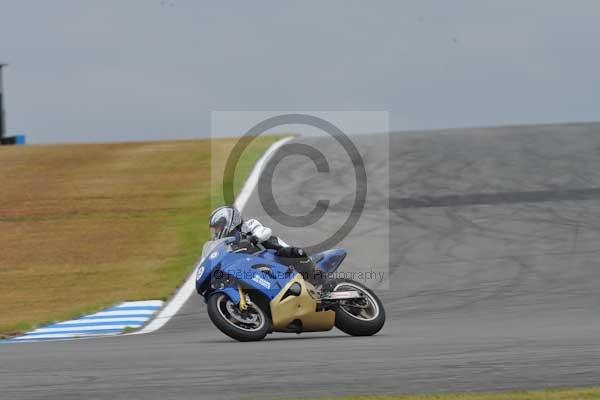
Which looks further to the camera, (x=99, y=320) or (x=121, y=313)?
(x=121, y=313)

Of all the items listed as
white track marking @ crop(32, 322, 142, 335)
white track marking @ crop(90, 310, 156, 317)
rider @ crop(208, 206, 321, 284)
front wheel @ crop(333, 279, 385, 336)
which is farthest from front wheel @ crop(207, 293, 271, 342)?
white track marking @ crop(90, 310, 156, 317)

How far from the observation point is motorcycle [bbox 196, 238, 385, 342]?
378 inches

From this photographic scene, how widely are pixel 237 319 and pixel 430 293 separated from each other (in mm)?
5101

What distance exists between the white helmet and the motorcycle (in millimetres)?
112

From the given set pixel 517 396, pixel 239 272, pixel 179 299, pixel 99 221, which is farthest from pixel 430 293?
pixel 99 221

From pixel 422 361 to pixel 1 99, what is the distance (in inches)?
1240

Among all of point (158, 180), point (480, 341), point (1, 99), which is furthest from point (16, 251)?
point (1, 99)

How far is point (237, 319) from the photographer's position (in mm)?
9648

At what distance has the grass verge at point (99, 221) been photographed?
16.0m

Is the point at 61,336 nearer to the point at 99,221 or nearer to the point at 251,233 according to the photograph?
the point at 251,233

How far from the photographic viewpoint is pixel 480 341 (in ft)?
27.9

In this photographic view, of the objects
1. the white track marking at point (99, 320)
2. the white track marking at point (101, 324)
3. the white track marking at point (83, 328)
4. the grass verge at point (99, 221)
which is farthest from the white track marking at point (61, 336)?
the white track marking at point (99, 320)

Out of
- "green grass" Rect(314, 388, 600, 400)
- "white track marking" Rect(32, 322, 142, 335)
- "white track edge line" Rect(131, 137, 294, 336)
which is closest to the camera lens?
"green grass" Rect(314, 388, 600, 400)

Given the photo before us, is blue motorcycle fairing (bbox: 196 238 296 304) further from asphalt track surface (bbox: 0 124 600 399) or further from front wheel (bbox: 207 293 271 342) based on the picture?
asphalt track surface (bbox: 0 124 600 399)
